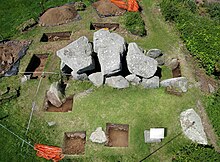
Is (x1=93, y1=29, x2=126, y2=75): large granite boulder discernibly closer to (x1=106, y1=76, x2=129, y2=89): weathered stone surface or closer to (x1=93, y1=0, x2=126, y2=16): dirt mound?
(x1=106, y1=76, x2=129, y2=89): weathered stone surface

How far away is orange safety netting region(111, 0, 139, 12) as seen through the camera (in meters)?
26.1

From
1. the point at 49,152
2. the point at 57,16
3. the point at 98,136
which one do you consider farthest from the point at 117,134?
the point at 57,16

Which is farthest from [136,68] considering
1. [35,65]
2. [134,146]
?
[35,65]

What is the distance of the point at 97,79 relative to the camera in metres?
20.8

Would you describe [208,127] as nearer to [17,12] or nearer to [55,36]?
[55,36]

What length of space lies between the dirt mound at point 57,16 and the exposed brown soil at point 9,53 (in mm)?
2586

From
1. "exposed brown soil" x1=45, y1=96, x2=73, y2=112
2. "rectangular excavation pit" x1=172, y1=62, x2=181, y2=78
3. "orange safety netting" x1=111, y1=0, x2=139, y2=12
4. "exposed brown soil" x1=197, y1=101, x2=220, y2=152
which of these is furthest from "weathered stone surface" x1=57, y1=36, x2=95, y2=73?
"exposed brown soil" x1=197, y1=101, x2=220, y2=152

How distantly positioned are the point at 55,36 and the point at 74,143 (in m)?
9.86

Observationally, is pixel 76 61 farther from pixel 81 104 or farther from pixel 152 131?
pixel 152 131

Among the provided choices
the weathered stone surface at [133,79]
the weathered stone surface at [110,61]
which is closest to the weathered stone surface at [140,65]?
the weathered stone surface at [133,79]

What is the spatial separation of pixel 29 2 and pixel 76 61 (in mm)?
10256

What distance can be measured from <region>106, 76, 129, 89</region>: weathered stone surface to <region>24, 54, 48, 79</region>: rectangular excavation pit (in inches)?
203

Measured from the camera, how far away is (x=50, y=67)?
22594 millimetres

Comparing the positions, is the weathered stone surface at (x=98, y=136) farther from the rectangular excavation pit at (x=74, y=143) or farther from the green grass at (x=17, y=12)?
the green grass at (x=17, y=12)
